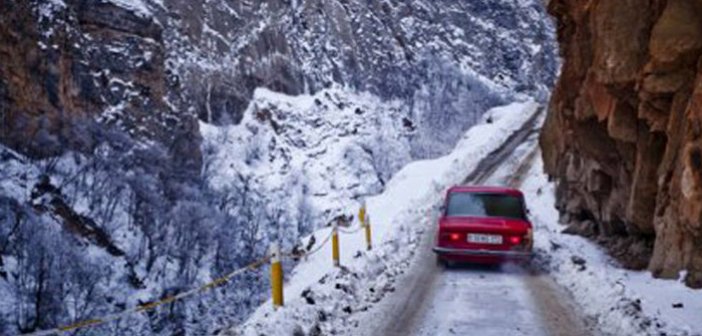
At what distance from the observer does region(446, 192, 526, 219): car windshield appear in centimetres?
1288

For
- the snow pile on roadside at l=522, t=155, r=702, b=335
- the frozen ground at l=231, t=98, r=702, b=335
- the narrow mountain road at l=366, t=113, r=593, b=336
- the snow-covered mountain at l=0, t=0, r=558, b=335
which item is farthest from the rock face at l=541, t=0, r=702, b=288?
the snow-covered mountain at l=0, t=0, r=558, b=335

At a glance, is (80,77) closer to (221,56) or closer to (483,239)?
(221,56)

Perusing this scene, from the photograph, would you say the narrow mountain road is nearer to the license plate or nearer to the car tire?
the car tire

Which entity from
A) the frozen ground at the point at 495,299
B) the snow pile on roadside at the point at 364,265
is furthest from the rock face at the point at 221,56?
the frozen ground at the point at 495,299

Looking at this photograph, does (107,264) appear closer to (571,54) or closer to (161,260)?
(161,260)

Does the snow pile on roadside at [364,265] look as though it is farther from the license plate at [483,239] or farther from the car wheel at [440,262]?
the license plate at [483,239]

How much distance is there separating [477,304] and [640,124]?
594 centimetres

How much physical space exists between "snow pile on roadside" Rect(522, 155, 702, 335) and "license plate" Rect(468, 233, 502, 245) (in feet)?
3.72

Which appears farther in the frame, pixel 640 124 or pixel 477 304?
pixel 640 124

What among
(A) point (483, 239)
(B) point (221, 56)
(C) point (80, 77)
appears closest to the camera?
(A) point (483, 239)

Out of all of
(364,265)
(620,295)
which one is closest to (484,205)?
(364,265)

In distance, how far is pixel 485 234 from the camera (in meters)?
12.1

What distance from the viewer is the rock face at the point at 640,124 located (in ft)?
32.4

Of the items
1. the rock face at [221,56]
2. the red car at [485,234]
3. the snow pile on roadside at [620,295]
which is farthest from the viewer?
the rock face at [221,56]
